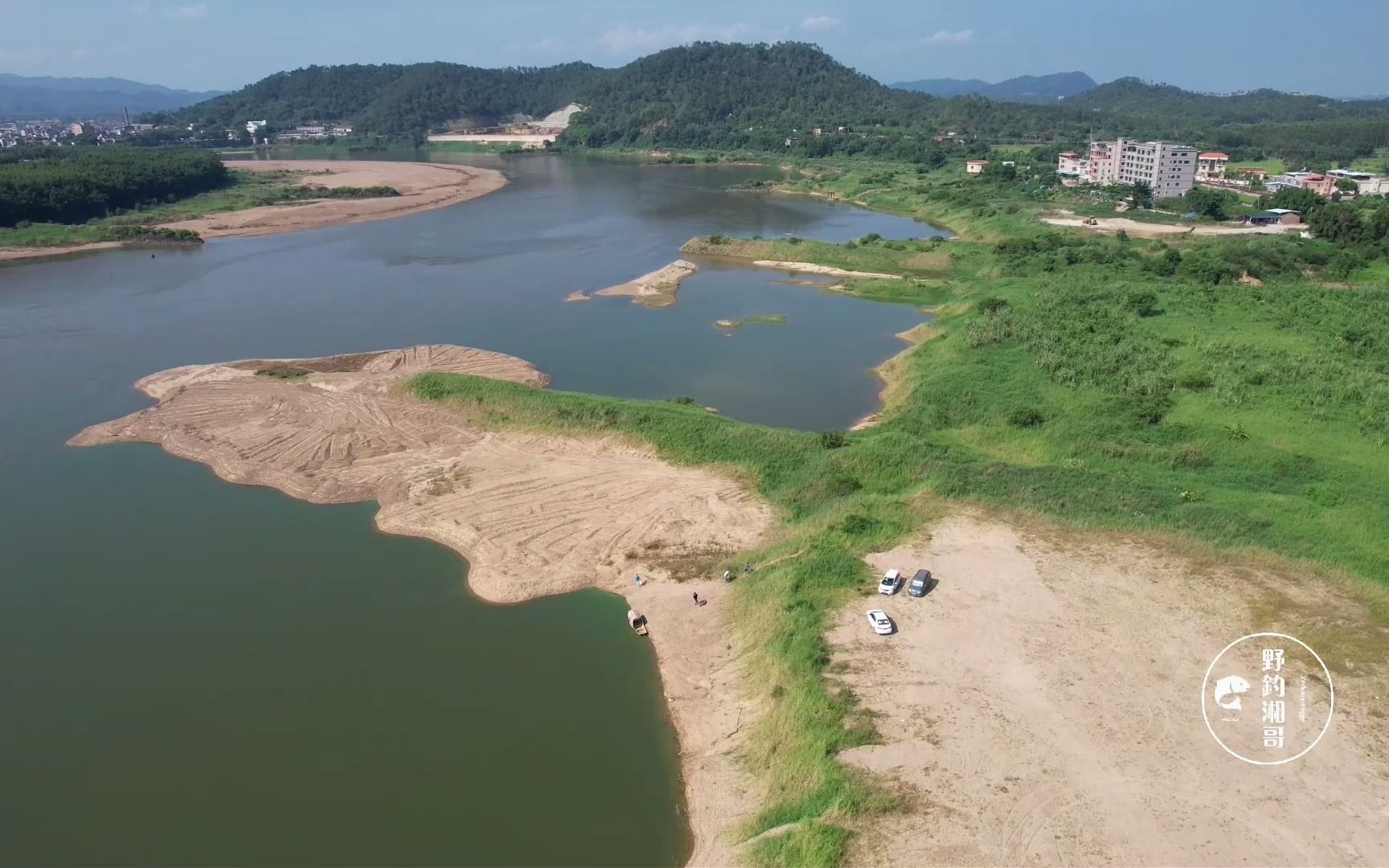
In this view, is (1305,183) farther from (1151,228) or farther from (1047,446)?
(1047,446)

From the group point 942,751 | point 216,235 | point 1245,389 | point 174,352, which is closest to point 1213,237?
point 1245,389

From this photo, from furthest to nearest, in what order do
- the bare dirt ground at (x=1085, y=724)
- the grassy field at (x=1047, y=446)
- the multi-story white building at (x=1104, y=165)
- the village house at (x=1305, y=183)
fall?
the multi-story white building at (x=1104, y=165), the village house at (x=1305, y=183), the grassy field at (x=1047, y=446), the bare dirt ground at (x=1085, y=724)

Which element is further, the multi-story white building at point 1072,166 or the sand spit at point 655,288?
the multi-story white building at point 1072,166

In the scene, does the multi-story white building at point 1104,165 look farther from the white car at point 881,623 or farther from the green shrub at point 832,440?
the white car at point 881,623

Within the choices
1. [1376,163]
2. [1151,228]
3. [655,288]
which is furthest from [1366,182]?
[655,288]

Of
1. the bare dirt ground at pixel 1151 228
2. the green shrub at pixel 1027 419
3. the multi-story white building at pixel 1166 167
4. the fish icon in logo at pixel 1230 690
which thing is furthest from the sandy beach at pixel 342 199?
the fish icon in logo at pixel 1230 690

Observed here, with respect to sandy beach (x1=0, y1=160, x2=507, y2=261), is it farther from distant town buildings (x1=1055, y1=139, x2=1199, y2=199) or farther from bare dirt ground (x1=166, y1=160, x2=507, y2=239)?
distant town buildings (x1=1055, y1=139, x2=1199, y2=199)

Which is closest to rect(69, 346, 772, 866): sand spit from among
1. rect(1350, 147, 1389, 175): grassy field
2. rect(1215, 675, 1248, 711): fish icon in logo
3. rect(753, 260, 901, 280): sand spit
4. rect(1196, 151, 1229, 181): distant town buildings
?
rect(1215, 675, 1248, 711): fish icon in logo
